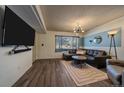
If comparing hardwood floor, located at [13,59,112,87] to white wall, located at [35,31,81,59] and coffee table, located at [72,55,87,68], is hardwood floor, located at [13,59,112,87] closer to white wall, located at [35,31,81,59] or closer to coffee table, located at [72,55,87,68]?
coffee table, located at [72,55,87,68]

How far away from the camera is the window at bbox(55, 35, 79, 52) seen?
25.9ft

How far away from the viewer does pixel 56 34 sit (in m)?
7.77

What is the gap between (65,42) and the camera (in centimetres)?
815

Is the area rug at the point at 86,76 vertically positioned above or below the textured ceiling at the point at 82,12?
below

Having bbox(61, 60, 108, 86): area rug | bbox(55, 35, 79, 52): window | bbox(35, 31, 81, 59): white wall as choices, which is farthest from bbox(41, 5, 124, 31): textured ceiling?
bbox(55, 35, 79, 52): window

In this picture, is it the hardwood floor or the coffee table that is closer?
the hardwood floor

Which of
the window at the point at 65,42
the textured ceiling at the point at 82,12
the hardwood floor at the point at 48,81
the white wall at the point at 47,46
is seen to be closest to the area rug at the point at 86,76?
the hardwood floor at the point at 48,81

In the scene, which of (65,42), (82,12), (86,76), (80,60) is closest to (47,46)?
(65,42)

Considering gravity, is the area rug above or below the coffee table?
below

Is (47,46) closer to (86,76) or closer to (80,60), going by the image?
(80,60)

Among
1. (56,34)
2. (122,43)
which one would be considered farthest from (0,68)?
(56,34)

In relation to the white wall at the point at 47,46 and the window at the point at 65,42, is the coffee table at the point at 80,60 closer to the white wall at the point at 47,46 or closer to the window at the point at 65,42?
the white wall at the point at 47,46

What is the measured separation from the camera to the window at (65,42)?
7.89 m

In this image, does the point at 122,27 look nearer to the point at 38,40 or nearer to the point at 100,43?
the point at 100,43
